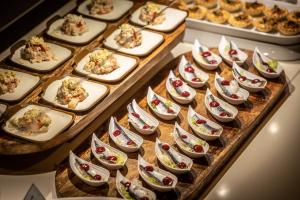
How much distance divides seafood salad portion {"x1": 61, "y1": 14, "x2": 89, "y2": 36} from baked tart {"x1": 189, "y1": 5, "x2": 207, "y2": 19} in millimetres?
1258

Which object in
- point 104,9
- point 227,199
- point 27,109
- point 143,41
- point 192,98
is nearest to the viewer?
point 227,199

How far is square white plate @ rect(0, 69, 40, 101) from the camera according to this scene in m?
4.68

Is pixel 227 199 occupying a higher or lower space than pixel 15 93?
lower

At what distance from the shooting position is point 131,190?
4129mm

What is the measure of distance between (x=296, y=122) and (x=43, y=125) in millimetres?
2367

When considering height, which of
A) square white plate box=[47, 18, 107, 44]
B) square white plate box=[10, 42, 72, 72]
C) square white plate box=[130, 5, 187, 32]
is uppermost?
square white plate box=[130, 5, 187, 32]

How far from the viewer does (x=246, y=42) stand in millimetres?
5773

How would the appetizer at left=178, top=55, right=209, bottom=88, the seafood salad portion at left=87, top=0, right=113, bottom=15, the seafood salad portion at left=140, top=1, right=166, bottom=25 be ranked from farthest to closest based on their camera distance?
the seafood salad portion at left=87, top=0, right=113, bottom=15 < the seafood salad portion at left=140, top=1, right=166, bottom=25 < the appetizer at left=178, top=55, right=209, bottom=88

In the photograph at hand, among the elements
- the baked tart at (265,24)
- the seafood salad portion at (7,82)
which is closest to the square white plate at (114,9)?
the seafood salad portion at (7,82)

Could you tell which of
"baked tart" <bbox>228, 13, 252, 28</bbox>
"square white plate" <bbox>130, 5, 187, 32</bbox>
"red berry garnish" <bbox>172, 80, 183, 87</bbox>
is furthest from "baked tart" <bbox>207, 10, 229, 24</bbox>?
"red berry garnish" <bbox>172, 80, 183, 87</bbox>

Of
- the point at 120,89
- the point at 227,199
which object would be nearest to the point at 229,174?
the point at 227,199

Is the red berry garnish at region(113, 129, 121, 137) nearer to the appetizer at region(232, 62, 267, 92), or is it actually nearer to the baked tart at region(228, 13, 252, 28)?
the appetizer at region(232, 62, 267, 92)

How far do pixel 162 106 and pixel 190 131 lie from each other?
0.38m

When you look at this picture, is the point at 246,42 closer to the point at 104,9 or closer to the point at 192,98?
the point at 192,98
